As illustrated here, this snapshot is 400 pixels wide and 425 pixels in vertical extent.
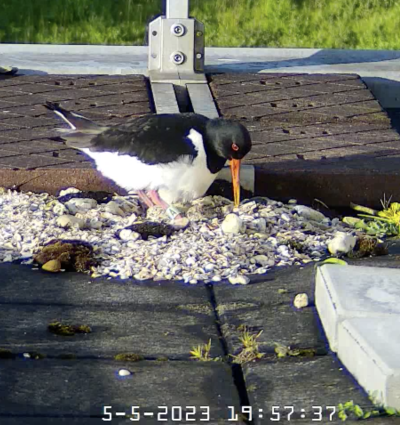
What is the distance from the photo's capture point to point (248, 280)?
4.65m

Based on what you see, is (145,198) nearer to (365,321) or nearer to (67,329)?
(67,329)

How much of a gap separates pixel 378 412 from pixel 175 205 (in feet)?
8.08

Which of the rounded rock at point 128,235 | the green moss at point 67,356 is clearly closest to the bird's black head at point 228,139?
the rounded rock at point 128,235

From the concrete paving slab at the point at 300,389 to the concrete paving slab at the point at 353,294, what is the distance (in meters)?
0.19

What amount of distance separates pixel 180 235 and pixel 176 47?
2.80m

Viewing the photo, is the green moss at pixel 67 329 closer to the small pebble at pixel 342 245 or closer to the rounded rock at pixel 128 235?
the rounded rock at pixel 128 235

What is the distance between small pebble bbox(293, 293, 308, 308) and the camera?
4.30 meters

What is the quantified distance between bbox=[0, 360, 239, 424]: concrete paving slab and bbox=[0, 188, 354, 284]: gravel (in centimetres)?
104

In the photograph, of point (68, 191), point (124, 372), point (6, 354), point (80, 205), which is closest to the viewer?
point (124, 372)

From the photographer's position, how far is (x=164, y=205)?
543cm

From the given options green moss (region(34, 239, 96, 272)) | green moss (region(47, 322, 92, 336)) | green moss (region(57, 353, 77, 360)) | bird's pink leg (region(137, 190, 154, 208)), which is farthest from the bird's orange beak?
green moss (region(57, 353, 77, 360))

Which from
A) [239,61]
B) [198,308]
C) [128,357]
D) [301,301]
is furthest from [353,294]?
[239,61]

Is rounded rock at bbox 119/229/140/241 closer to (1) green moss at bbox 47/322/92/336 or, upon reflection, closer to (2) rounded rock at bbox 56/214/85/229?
(2) rounded rock at bbox 56/214/85/229

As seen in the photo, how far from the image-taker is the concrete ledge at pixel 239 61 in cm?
788
